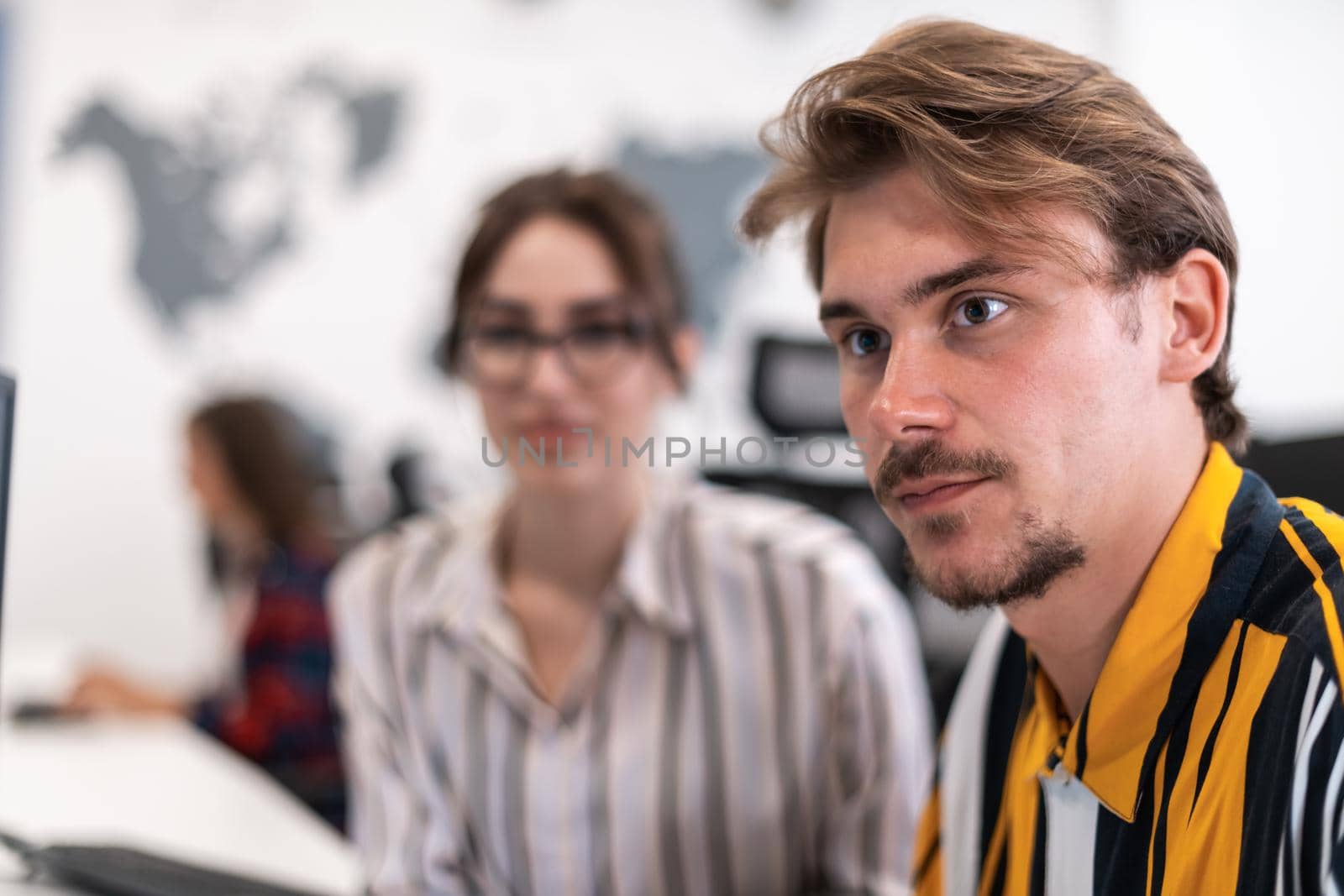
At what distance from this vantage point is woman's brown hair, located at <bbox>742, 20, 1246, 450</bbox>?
2.38 ft

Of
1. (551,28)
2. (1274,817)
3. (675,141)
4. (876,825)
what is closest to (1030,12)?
(675,141)

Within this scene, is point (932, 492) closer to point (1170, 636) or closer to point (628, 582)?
point (1170, 636)

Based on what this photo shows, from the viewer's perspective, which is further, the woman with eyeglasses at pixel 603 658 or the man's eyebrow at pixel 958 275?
the woman with eyeglasses at pixel 603 658

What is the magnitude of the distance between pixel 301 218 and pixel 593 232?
2.11 meters

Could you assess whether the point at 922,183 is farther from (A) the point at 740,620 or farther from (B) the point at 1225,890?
(A) the point at 740,620

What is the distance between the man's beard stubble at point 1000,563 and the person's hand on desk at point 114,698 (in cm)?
193

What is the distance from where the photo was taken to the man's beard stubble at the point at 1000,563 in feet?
2.39

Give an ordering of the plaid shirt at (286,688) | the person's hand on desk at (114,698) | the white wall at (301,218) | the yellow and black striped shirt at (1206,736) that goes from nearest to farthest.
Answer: the yellow and black striped shirt at (1206,736) < the plaid shirt at (286,688) < the person's hand on desk at (114,698) < the white wall at (301,218)

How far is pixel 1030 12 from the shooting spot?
8.01 feet

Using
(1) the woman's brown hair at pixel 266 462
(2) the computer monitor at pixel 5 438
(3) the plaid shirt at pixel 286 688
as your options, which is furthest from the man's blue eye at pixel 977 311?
(1) the woman's brown hair at pixel 266 462

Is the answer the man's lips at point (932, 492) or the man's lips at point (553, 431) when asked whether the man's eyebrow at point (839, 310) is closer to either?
the man's lips at point (932, 492)

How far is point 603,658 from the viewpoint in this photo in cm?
129

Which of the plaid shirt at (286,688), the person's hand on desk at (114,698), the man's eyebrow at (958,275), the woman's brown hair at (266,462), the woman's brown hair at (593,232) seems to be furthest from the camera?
the woman's brown hair at (266,462)

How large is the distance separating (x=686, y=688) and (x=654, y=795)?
0.13m
